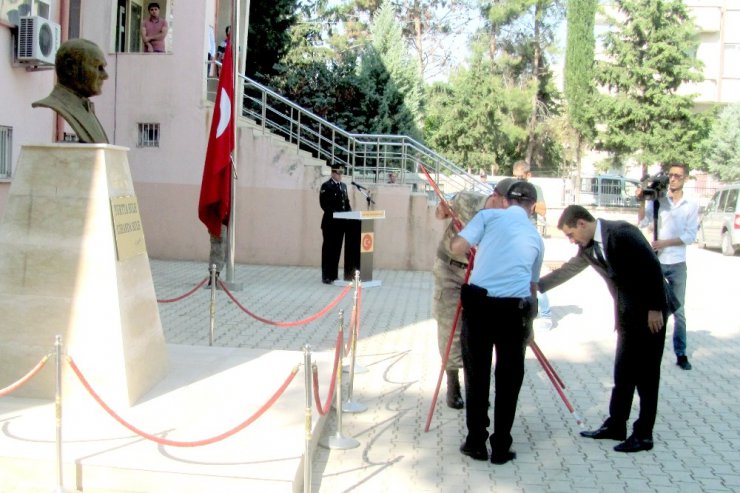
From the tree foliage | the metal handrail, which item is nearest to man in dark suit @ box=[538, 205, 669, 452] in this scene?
the metal handrail

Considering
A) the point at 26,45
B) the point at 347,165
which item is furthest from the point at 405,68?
the point at 26,45

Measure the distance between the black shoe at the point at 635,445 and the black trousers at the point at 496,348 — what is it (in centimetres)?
90

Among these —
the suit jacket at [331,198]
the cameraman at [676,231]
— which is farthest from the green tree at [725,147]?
the cameraman at [676,231]

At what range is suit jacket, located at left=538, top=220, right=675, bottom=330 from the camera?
5.73 meters

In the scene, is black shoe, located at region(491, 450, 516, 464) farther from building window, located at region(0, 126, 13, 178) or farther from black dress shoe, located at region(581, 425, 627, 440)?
building window, located at region(0, 126, 13, 178)

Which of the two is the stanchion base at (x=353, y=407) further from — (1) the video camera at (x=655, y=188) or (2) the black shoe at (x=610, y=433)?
(1) the video camera at (x=655, y=188)

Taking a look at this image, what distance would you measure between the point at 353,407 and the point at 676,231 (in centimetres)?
370

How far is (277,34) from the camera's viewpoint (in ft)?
74.5

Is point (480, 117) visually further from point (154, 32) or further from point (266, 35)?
point (154, 32)

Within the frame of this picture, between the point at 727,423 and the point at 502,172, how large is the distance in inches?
1599

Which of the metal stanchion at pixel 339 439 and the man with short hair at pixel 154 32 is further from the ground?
the man with short hair at pixel 154 32

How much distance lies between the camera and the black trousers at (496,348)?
5419 millimetres

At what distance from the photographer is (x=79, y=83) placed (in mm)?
6301

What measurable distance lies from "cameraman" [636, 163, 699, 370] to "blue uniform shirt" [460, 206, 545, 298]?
3.10 metres
